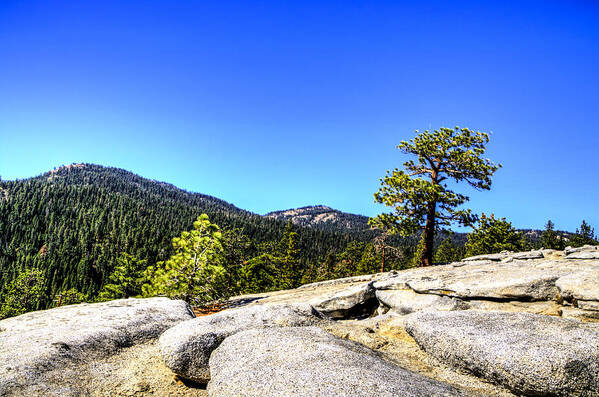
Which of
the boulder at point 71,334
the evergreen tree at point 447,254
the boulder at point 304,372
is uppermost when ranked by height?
the evergreen tree at point 447,254

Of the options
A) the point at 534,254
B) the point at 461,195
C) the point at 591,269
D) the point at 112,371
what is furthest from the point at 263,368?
the point at 461,195

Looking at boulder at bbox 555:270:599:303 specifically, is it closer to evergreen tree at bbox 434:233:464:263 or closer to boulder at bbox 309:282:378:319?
boulder at bbox 309:282:378:319

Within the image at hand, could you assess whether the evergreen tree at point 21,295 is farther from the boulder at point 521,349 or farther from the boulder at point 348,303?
the boulder at point 521,349

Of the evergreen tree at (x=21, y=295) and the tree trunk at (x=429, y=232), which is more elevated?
the tree trunk at (x=429, y=232)

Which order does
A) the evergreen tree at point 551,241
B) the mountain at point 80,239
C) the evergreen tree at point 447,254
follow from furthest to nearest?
1. the mountain at point 80,239
2. the evergreen tree at point 447,254
3. the evergreen tree at point 551,241

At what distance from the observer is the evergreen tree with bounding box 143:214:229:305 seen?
1677 cm

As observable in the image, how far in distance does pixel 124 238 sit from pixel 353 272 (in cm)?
12363

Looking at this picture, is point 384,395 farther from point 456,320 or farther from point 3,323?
point 3,323

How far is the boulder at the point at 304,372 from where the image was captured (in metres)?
4.24

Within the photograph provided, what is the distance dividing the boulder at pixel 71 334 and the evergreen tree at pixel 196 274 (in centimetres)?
598

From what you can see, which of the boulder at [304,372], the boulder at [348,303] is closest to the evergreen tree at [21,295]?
the boulder at [348,303]

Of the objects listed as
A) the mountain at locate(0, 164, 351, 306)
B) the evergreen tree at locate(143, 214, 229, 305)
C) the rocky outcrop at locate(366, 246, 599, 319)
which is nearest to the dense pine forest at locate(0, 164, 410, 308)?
the mountain at locate(0, 164, 351, 306)

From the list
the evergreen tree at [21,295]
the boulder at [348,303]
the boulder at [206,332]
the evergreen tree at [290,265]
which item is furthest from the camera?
the evergreen tree at [290,265]

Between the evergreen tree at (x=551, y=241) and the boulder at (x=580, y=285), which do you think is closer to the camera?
the boulder at (x=580, y=285)
